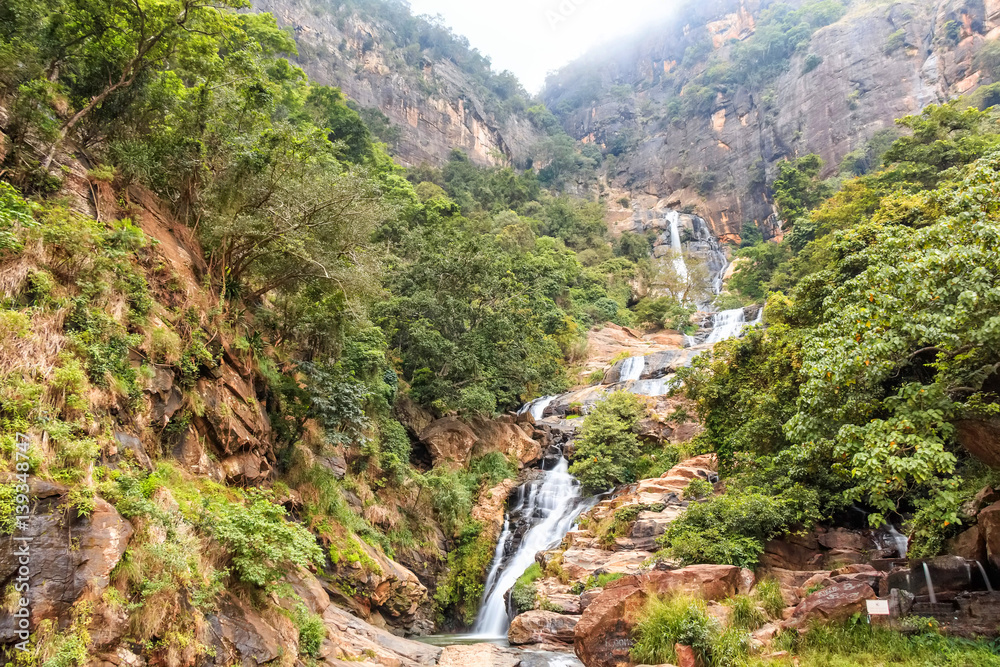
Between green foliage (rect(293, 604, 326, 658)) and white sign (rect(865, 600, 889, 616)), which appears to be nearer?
white sign (rect(865, 600, 889, 616))

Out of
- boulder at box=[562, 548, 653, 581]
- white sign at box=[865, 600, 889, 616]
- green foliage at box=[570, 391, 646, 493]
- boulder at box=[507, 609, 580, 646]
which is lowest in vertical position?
boulder at box=[507, 609, 580, 646]

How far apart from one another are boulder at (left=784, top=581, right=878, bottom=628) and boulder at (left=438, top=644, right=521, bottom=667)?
204 inches

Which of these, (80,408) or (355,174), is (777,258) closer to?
(355,174)

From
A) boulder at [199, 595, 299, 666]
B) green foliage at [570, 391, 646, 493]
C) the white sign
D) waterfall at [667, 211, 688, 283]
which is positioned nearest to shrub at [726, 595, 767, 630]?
the white sign

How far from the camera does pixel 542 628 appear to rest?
39.3 ft

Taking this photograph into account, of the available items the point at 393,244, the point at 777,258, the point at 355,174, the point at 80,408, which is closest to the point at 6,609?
the point at 80,408

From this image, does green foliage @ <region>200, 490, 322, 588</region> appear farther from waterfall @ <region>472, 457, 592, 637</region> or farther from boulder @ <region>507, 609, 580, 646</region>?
waterfall @ <region>472, 457, 592, 637</region>

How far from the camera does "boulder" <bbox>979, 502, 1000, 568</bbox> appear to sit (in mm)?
6918

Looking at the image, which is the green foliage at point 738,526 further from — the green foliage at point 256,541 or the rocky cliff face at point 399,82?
the rocky cliff face at point 399,82

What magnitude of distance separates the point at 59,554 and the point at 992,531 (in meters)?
10.9

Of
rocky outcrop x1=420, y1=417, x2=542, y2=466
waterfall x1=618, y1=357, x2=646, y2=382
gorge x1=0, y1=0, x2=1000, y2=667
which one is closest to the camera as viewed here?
gorge x1=0, y1=0, x2=1000, y2=667

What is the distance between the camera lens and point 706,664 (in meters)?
7.82

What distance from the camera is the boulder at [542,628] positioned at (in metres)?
11.8

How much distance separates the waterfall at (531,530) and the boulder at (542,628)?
2487mm
